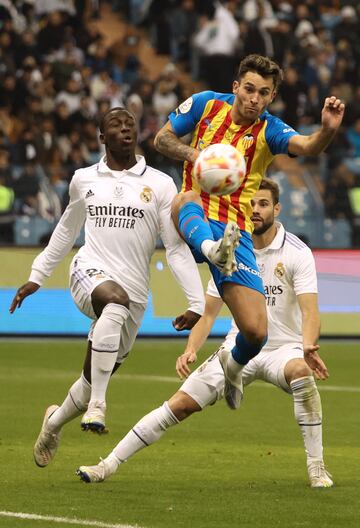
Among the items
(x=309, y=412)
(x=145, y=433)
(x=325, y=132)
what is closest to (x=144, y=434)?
(x=145, y=433)

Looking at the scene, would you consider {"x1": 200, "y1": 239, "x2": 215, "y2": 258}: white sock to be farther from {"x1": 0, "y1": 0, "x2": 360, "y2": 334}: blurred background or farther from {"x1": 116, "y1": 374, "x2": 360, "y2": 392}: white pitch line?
{"x1": 0, "y1": 0, "x2": 360, "y2": 334}: blurred background

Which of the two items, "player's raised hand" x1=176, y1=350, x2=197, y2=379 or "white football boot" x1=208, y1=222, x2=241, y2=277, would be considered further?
"player's raised hand" x1=176, y1=350, x2=197, y2=379

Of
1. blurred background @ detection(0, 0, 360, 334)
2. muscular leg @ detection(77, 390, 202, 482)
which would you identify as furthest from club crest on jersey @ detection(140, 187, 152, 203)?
blurred background @ detection(0, 0, 360, 334)

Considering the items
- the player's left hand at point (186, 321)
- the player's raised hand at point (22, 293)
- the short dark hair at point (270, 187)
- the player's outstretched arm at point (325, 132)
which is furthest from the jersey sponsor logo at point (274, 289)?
the player's raised hand at point (22, 293)

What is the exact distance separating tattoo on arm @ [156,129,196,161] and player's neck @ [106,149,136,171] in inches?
→ 20.7

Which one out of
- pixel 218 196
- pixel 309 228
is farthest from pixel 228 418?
pixel 309 228

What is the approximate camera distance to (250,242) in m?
8.69

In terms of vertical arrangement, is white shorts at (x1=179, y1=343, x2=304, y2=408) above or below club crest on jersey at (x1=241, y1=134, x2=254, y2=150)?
below

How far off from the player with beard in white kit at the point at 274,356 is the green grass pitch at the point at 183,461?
12.2 inches

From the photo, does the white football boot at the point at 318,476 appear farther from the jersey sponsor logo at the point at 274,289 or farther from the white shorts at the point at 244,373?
the jersey sponsor logo at the point at 274,289

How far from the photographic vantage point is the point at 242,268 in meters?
8.44

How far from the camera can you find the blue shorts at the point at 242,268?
27.6 feet

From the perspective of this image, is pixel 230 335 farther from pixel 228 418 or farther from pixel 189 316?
pixel 228 418

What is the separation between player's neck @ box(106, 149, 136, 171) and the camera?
927 centimetres
